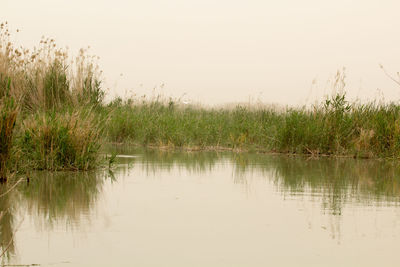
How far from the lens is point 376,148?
12.8 meters

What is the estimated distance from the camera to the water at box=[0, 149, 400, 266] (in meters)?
3.96

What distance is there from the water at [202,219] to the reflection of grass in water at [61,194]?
0.01 metres

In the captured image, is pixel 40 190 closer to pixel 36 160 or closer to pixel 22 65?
pixel 36 160

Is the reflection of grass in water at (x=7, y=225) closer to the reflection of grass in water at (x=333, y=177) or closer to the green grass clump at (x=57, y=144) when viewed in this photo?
the green grass clump at (x=57, y=144)

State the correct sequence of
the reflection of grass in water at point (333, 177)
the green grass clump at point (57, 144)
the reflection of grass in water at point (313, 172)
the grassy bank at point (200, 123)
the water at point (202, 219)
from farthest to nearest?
the grassy bank at point (200, 123), the green grass clump at point (57, 144), the reflection of grass in water at point (313, 172), the reflection of grass in water at point (333, 177), the water at point (202, 219)

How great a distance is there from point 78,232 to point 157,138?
10.8 m

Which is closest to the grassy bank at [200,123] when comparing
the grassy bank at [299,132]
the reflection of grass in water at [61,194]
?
the grassy bank at [299,132]

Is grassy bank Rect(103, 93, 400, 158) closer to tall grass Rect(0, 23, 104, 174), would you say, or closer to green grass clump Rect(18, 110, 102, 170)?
tall grass Rect(0, 23, 104, 174)

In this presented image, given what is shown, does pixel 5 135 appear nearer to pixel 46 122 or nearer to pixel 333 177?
pixel 46 122

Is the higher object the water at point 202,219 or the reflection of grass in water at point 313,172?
the reflection of grass in water at point 313,172

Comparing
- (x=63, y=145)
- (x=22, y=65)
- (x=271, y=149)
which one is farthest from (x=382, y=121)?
(x=22, y=65)

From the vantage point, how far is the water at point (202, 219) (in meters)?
3.96

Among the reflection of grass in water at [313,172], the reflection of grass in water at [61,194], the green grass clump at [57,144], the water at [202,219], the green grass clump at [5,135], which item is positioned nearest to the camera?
the water at [202,219]

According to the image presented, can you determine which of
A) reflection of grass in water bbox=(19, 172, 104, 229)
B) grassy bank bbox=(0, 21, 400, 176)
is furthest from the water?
grassy bank bbox=(0, 21, 400, 176)
